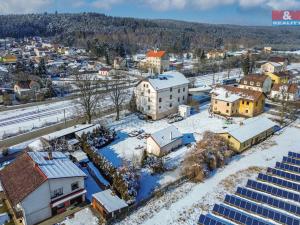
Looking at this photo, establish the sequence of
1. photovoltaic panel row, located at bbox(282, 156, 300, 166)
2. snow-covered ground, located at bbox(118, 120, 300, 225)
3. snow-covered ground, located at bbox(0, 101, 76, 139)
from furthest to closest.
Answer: snow-covered ground, located at bbox(0, 101, 76, 139) < photovoltaic panel row, located at bbox(282, 156, 300, 166) < snow-covered ground, located at bbox(118, 120, 300, 225)

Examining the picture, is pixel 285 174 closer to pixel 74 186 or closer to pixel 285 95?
pixel 74 186

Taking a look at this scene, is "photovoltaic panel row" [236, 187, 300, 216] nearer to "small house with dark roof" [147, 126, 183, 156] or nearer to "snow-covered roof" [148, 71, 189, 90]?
"small house with dark roof" [147, 126, 183, 156]

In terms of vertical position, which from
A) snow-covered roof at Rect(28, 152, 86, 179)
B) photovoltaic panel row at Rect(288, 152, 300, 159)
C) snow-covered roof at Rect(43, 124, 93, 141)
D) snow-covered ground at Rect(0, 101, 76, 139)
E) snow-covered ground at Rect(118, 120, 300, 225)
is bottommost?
snow-covered ground at Rect(118, 120, 300, 225)

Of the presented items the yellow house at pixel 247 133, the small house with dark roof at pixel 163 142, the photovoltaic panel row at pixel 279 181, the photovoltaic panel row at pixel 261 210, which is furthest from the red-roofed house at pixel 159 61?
the photovoltaic panel row at pixel 261 210

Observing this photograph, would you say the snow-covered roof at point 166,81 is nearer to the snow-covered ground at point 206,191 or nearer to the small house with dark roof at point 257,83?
the snow-covered ground at point 206,191

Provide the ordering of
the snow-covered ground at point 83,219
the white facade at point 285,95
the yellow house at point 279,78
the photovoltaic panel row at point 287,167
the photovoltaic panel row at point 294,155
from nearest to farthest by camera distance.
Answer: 1. the snow-covered ground at point 83,219
2. the photovoltaic panel row at point 287,167
3. the photovoltaic panel row at point 294,155
4. the white facade at point 285,95
5. the yellow house at point 279,78

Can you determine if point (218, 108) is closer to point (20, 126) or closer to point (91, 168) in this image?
point (91, 168)

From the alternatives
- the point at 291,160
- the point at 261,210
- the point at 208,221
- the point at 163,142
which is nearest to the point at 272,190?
the point at 261,210

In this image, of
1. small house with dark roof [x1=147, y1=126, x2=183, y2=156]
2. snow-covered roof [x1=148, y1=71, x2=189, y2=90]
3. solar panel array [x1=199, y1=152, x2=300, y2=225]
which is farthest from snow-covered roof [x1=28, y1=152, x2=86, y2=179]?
snow-covered roof [x1=148, y1=71, x2=189, y2=90]
